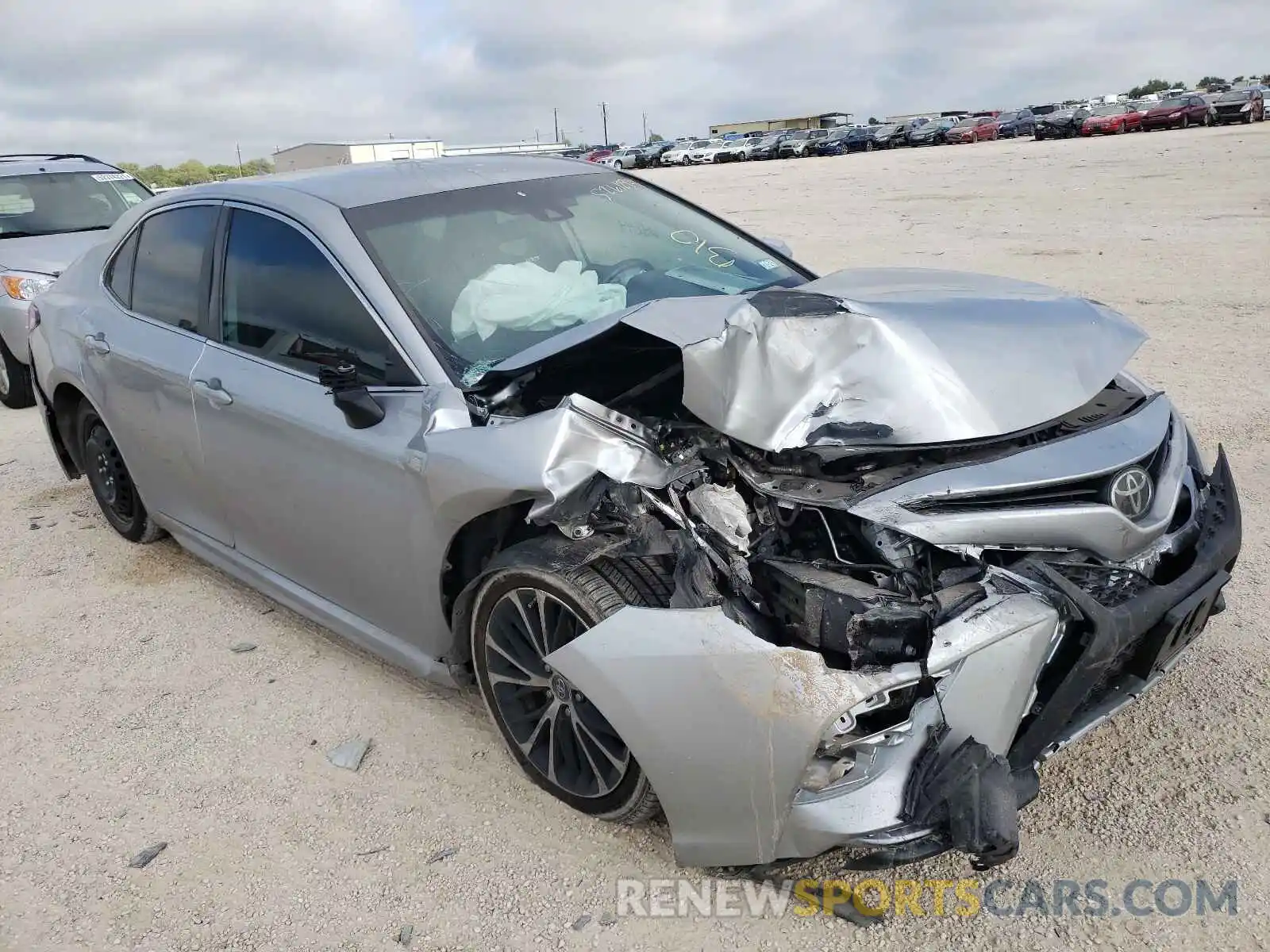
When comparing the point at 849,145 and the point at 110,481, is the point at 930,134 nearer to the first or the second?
the point at 849,145

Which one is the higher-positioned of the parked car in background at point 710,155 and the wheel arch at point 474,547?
the wheel arch at point 474,547

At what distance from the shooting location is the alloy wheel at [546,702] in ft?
8.40

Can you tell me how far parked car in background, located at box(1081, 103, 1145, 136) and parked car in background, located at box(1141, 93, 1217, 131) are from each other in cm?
40

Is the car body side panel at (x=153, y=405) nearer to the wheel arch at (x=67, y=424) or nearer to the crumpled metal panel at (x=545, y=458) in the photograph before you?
the wheel arch at (x=67, y=424)

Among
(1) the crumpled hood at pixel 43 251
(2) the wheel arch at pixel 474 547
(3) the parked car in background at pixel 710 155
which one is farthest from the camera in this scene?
(3) the parked car in background at pixel 710 155

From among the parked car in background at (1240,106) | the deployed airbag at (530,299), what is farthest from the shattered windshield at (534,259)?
the parked car in background at (1240,106)

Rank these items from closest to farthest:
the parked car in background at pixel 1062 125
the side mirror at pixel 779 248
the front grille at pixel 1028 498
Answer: the front grille at pixel 1028 498 < the side mirror at pixel 779 248 < the parked car in background at pixel 1062 125

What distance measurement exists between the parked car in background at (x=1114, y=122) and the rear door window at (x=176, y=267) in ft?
133

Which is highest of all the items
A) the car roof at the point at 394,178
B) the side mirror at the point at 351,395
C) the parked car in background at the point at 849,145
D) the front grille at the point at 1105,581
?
the car roof at the point at 394,178

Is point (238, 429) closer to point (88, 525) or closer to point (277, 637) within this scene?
point (277, 637)

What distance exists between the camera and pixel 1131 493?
2420 millimetres

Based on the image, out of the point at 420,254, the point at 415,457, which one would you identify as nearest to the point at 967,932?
the point at 415,457

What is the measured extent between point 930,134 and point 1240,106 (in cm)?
1409

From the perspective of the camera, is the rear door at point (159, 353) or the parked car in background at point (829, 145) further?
the parked car in background at point (829, 145)
